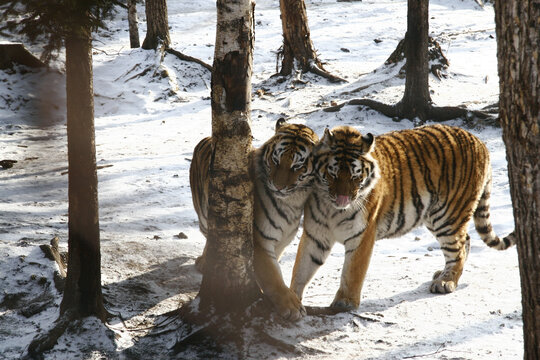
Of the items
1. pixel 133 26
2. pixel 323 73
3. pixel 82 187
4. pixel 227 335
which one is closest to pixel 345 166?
pixel 227 335

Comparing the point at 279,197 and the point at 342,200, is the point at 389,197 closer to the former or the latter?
the point at 342,200

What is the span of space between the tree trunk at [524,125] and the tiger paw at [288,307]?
65.0 inches

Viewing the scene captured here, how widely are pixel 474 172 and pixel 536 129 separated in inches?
105

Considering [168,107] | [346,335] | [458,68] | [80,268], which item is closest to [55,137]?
[168,107]

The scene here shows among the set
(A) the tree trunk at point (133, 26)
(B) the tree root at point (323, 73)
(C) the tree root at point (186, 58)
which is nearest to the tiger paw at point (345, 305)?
(B) the tree root at point (323, 73)

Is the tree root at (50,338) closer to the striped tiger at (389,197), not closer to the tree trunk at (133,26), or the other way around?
the striped tiger at (389,197)

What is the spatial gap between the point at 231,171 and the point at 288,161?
406 mm

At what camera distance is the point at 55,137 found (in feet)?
30.5

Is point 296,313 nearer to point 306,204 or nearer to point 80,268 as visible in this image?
point 306,204

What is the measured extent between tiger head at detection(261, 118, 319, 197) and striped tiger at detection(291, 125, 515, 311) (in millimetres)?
108

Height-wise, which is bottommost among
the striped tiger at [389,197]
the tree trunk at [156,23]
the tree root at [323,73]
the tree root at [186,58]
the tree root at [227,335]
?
the tree root at [227,335]

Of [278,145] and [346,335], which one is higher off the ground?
[278,145]

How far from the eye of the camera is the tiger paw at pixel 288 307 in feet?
12.7

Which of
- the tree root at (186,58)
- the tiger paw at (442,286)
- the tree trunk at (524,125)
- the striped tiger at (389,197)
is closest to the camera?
the tree trunk at (524,125)
